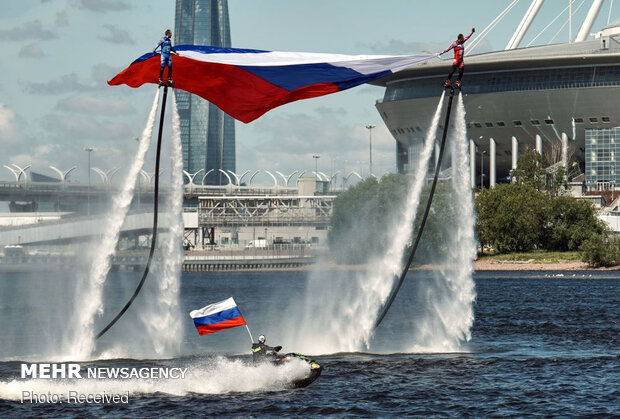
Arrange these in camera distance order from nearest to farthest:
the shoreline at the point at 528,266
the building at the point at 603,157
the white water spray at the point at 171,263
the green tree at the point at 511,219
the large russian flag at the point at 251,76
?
the white water spray at the point at 171,263 → the large russian flag at the point at 251,76 → the shoreline at the point at 528,266 → the green tree at the point at 511,219 → the building at the point at 603,157

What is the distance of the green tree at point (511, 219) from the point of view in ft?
421

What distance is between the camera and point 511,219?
422 ft

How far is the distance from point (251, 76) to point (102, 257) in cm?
777

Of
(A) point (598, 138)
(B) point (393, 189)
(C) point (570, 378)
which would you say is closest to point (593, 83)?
(A) point (598, 138)

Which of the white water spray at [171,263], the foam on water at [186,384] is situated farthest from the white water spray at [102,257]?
the foam on water at [186,384]

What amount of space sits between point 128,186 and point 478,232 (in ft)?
325

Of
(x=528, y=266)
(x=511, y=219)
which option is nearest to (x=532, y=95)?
(x=511, y=219)

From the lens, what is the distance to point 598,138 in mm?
167375

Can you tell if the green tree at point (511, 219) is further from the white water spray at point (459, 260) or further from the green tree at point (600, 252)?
the white water spray at point (459, 260)

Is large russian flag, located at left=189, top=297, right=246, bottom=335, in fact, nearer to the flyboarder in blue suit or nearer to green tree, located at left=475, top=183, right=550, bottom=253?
the flyboarder in blue suit

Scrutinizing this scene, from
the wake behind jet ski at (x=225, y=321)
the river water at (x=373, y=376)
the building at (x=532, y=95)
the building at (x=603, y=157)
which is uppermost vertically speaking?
the building at (x=532, y=95)
